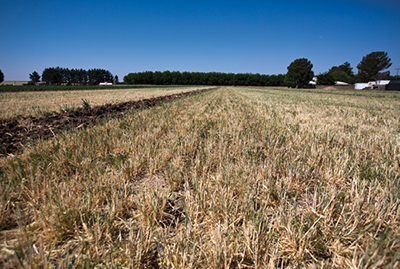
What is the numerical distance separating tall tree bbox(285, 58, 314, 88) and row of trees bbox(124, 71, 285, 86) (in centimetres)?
2180

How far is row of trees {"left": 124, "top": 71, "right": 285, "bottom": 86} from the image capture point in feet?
326

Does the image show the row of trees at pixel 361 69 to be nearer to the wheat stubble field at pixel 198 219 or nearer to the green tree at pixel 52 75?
the wheat stubble field at pixel 198 219

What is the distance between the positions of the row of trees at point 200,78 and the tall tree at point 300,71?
71.5 ft

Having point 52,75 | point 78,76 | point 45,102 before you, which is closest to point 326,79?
point 45,102

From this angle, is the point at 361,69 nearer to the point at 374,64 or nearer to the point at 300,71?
the point at 374,64

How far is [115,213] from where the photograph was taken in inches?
46.3

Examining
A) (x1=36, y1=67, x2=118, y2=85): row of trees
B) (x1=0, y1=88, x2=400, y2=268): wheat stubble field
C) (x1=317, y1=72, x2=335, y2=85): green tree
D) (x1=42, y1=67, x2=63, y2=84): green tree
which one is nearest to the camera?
(x1=0, y1=88, x2=400, y2=268): wheat stubble field

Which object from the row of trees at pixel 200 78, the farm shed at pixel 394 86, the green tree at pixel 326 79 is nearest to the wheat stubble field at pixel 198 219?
the farm shed at pixel 394 86

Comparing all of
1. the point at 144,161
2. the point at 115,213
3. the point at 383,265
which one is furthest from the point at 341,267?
the point at 144,161

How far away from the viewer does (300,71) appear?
73.8m

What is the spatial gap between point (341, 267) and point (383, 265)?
0.53 feet

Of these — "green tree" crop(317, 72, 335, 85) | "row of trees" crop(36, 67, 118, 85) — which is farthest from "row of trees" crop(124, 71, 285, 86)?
"row of trees" crop(36, 67, 118, 85)

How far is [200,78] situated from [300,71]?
49911mm

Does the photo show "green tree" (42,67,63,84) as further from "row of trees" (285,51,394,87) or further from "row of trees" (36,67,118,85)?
"row of trees" (285,51,394,87)
